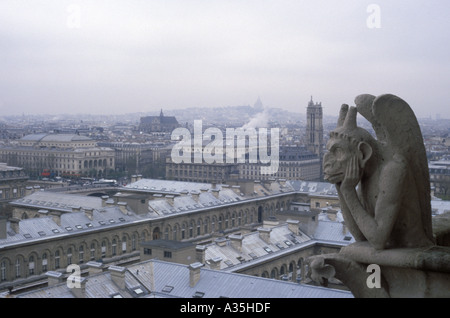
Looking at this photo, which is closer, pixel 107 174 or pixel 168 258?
pixel 168 258

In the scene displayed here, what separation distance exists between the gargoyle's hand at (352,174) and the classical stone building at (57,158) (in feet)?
300

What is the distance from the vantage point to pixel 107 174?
318ft

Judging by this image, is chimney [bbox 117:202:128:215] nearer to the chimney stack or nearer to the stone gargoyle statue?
the chimney stack

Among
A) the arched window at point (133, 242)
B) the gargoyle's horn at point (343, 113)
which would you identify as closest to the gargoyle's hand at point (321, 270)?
the gargoyle's horn at point (343, 113)

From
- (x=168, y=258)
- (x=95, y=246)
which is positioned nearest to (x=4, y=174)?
(x=95, y=246)

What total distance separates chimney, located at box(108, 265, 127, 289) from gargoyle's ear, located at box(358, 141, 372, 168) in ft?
49.7

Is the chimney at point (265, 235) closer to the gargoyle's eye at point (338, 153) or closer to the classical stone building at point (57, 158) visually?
the gargoyle's eye at point (338, 153)

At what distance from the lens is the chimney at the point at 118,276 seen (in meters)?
18.7

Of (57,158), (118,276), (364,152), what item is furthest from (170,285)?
(57,158)

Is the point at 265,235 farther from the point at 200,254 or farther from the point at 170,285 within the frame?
the point at 170,285

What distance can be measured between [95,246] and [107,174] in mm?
66193

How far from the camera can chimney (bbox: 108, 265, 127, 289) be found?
736 inches

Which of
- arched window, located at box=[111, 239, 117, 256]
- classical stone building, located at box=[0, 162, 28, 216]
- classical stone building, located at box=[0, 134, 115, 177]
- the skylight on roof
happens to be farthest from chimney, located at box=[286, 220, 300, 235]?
classical stone building, located at box=[0, 134, 115, 177]
